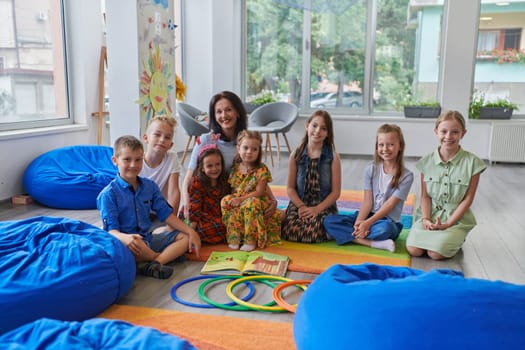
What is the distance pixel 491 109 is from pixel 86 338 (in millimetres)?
7074

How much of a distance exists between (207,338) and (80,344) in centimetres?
67

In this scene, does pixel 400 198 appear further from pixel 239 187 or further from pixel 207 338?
pixel 207 338

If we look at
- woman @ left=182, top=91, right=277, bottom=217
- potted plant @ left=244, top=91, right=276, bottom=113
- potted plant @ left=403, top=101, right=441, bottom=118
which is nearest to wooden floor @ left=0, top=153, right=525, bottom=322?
woman @ left=182, top=91, right=277, bottom=217

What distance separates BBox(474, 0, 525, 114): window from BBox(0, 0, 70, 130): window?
583 centimetres

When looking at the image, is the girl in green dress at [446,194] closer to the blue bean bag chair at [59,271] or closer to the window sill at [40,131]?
the blue bean bag chair at [59,271]

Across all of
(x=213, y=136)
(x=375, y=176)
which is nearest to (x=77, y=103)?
(x=213, y=136)

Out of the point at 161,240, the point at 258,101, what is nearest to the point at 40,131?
the point at 161,240

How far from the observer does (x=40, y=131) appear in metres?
4.67

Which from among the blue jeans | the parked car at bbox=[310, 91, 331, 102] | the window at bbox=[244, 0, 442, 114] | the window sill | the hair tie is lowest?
the blue jeans

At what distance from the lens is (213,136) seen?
336 centimetres

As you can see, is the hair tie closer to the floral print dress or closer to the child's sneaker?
the floral print dress

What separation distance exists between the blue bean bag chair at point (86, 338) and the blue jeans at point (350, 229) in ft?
6.28

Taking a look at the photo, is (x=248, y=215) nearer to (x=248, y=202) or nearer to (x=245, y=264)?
(x=248, y=202)

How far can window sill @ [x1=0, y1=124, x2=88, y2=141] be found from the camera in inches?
169
